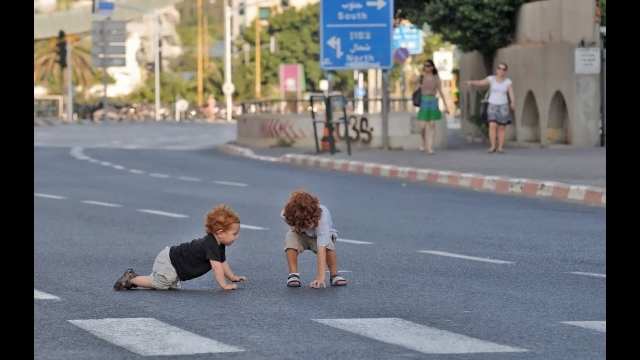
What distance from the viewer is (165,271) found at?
405 inches

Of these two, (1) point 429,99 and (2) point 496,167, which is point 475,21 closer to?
(1) point 429,99

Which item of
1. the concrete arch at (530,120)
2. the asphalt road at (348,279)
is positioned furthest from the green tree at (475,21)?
the asphalt road at (348,279)

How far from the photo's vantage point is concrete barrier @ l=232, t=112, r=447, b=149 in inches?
1316

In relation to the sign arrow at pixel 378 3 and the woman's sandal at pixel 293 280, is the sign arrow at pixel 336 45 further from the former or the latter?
the woman's sandal at pixel 293 280

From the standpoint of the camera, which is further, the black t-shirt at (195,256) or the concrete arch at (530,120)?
the concrete arch at (530,120)

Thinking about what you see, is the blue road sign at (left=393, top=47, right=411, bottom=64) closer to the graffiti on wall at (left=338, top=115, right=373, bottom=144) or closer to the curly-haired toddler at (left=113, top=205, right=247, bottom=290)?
the graffiti on wall at (left=338, top=115, right=373, bottom=144)

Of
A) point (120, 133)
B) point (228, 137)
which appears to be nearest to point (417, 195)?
point (228, 137)

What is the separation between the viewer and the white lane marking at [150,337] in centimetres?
763

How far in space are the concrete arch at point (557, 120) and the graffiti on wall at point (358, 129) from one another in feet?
13.8

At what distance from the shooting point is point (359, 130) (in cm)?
3444

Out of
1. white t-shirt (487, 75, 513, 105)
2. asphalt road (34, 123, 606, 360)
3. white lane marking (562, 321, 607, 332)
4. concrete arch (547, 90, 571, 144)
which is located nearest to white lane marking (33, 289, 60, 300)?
asphalt road (34, 123, 606, 360)

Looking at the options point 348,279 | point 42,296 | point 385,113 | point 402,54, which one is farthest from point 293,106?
point 42,296

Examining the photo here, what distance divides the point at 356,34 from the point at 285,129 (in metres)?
5.19
